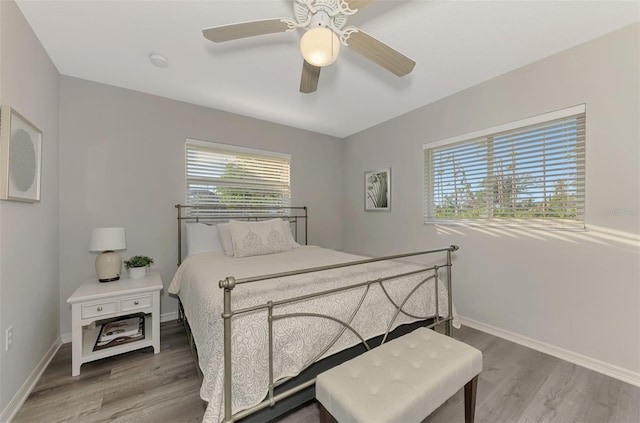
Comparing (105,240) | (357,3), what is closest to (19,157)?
(105,240)

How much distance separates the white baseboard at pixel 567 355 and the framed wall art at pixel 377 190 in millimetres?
1762

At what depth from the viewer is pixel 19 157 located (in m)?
1.73

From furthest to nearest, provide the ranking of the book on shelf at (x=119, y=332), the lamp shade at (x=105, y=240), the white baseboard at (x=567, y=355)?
the lamp shade at (x=105, y=240)
the book on shelf at (x=119, y=332)
the white baseboard at (x=567, y=355)

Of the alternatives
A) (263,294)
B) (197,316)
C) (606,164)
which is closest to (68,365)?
(197,316)

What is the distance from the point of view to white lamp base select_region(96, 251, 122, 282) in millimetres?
2395

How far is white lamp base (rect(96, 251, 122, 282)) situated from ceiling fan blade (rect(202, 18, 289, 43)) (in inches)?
83.8

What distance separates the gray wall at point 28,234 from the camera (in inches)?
62.2

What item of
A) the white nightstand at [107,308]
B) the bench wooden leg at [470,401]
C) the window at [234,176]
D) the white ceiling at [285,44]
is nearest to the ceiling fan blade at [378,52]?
the white ceiling at [285,44]

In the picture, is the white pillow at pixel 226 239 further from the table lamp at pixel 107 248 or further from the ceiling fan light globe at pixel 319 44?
the ceiling fan light globe at pixel 319 44

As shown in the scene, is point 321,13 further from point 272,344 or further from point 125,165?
point 125,165

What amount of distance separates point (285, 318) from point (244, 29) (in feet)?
5.17

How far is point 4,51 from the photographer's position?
61.4 inches

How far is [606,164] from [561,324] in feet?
4.40

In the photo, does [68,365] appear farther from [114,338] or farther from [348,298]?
[348,298]
